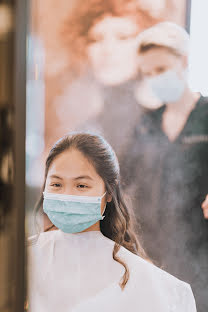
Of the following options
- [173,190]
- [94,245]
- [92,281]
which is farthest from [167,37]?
[92,281]

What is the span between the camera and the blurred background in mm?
1293

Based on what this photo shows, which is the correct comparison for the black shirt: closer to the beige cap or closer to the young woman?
the young woman

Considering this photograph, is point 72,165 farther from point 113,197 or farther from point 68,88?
point 68,88

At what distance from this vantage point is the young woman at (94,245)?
129cm

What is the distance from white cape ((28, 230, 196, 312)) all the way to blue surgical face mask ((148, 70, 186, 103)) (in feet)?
2.37

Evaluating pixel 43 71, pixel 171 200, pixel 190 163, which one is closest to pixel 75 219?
pixel 171 200

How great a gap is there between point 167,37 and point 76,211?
0.92 meters

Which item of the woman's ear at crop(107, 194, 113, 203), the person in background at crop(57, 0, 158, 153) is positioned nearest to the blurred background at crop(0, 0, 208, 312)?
the person in background at crop(57, 0, 158, 153)

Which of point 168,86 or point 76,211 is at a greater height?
point 168,86

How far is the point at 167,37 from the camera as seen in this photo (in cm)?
130

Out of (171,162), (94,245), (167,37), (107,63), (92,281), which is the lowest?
(92,281)

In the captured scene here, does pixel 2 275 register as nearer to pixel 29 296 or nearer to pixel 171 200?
pixel 29 296

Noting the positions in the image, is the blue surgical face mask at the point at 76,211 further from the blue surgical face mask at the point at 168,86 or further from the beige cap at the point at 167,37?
the beige cap at the point at 167,37

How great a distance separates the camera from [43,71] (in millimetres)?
1383
